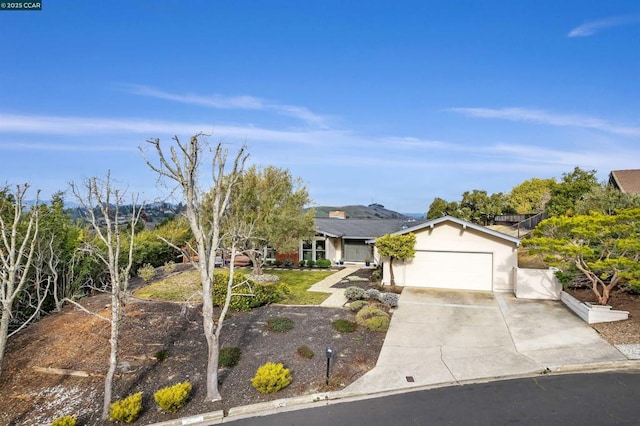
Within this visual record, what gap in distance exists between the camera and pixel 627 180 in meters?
33.8

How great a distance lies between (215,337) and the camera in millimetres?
9266

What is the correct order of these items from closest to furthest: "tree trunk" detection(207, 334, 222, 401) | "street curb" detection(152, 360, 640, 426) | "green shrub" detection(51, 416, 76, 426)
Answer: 1. "green shrub" detection(51, 416, 76, 426)
2. "street curb" detection(152, 360, 640, 426)
3. "tree trunk" detection(207, 334, 222, 401)

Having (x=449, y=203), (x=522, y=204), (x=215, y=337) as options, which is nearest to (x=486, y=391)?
(x=215, y=337)

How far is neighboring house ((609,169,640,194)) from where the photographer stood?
31.9 metres

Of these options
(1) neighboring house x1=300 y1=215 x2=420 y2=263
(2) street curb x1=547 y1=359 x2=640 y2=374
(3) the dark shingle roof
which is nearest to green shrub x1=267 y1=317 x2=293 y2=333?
(2) street curb x1=547 y1=359 x2=640 y2=374

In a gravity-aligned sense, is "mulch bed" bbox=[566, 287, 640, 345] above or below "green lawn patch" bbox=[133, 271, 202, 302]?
above

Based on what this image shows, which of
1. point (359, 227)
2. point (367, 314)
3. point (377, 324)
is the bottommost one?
point (377, 324)

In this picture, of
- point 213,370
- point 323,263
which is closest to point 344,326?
point 213,370

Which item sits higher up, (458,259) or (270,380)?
(458,259)

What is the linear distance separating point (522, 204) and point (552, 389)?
51.4 metres

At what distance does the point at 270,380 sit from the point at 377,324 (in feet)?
16.8

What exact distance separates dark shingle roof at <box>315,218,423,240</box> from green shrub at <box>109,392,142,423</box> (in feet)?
58.8

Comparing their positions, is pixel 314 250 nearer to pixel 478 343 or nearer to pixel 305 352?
pixel 305 352

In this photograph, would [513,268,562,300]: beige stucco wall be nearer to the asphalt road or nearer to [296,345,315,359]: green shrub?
the asphalt road
